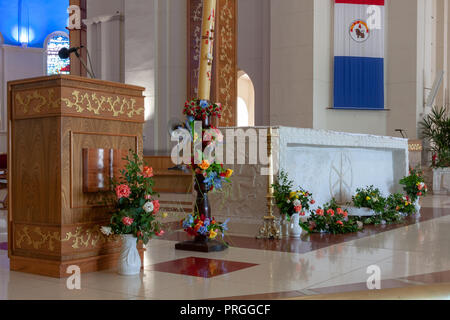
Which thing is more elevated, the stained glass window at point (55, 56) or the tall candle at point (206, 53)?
the stained glass window at point (55, 56)

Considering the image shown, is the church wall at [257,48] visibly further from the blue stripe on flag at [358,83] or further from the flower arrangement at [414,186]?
the flower arrangement at [414,186]

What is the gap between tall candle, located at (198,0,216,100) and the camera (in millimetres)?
5773

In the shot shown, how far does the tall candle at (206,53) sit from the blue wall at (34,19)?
1880 cm

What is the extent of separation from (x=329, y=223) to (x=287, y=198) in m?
0.89

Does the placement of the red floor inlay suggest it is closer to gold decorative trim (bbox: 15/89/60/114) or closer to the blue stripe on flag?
gold decorative trim (bbox: 15/89/60/114)

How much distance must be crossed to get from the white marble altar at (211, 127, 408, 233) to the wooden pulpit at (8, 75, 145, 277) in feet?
8.76

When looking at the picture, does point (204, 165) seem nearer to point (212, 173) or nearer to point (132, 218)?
point (212, 173)

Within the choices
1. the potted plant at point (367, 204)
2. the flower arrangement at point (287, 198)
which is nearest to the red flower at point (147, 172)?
the flower arrangement at point (287, 198)

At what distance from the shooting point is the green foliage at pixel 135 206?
452 cm

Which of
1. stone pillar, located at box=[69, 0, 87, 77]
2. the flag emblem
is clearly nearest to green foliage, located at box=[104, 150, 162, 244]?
the flag emblem

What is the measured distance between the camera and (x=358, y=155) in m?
9.38

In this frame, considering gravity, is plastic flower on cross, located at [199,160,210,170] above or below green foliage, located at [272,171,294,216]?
above

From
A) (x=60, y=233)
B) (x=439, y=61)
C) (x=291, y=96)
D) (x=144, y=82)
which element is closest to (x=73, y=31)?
(x=144, y=82)
